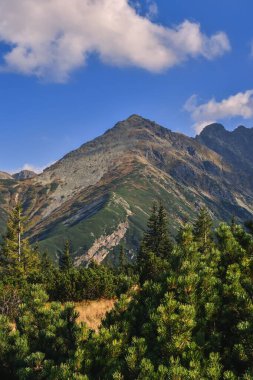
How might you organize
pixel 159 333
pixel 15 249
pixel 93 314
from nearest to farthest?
pixel 159 333 → pixel 93 314 → pixel 15 249

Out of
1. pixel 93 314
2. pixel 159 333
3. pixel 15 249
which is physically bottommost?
pixel 15 249

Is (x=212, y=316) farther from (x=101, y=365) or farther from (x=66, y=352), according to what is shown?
(x=66, y=352)

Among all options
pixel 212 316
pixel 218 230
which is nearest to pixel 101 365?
A: pixel 212 316

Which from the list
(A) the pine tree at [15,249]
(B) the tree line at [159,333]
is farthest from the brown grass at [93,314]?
(A) the pine tree at [15,249]

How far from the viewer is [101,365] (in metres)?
6.73

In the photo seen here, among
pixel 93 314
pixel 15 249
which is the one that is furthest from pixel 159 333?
pixel 15 249

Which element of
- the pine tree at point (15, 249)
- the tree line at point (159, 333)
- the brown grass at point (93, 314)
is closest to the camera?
the tree line at point (159, 333)

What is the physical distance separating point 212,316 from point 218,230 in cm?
346

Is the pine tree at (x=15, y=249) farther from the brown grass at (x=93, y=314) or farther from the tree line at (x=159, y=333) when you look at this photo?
the tree line at (x=159, y=333)

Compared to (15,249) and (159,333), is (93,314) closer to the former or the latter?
(159,333)

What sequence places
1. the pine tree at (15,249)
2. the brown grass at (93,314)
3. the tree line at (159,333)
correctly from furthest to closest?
1. the pine tree at (15,249)
2. the brown grass at (93,314)
3. the tree line at (159,333)

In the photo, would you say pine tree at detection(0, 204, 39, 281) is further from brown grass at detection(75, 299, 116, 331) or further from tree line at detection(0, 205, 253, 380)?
tree line at detection(0, 205, 253, 380)

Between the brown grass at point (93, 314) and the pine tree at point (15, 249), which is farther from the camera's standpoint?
the pine tree at point (15, 249)

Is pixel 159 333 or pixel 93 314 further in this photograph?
pixel 93 314
